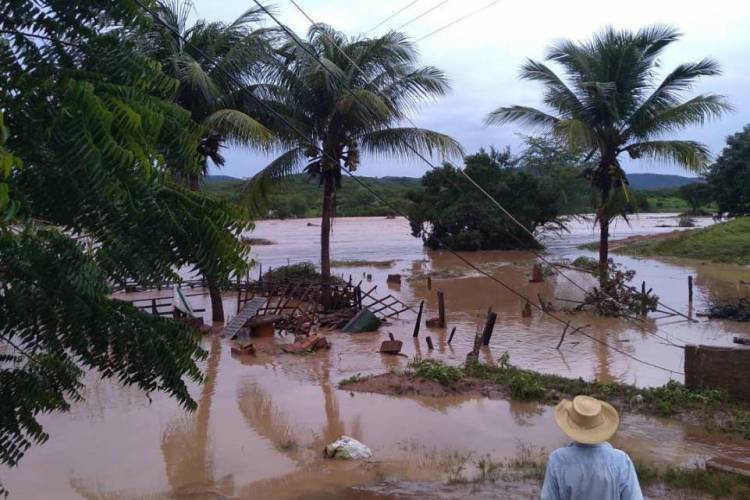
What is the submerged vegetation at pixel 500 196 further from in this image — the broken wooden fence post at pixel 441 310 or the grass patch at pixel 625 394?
the grass patch at pixel 625 394

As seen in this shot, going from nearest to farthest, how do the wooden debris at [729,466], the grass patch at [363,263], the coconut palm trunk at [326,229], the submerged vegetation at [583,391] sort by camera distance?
the wooden debris at [729,466] < the submerged vegetation at [583,391] < the coconut palm trunk at [326,229] < the grass patch at [363,263]

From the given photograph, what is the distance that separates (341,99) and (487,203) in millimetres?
25908

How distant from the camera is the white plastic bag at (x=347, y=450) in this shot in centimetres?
973

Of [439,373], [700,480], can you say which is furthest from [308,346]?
[700,480]

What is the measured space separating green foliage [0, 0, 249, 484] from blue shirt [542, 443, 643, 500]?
2.23m

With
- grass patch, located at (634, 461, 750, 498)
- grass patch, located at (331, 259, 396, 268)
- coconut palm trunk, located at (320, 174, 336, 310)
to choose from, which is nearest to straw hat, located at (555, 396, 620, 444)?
grass patch, located at (634, 461, 750, 498)

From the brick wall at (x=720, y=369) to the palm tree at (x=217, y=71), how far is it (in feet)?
35.9

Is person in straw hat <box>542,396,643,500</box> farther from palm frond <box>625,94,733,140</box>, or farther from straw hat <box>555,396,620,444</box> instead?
palm frond <box>625,94,733,140</box>

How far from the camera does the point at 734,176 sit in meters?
46.5

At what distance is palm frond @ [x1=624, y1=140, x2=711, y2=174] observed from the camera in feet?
68.6

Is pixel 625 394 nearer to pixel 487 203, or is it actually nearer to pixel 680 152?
pixel 680 152

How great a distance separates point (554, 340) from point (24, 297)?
16110mm

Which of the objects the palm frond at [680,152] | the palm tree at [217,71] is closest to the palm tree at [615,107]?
the palm frond at [680,152]

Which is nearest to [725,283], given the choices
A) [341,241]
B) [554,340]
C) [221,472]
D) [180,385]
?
[554,340]
